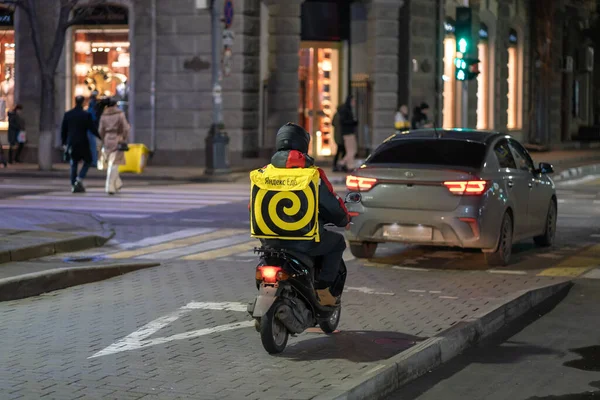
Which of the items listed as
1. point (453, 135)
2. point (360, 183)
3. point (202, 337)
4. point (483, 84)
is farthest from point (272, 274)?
point (483, 84)

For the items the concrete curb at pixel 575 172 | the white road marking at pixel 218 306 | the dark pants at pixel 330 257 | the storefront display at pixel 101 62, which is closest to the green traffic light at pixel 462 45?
the concrete curb at pixel 575 172

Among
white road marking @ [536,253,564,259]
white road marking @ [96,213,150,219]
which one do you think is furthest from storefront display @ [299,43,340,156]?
white road marking @ [536,253,564,259]

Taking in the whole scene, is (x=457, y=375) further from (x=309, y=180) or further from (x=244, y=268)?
(x=244, y=268)

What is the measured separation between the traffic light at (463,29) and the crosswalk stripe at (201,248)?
40.4 ft

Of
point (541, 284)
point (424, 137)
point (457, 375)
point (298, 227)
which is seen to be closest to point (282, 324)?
point (298, 227)

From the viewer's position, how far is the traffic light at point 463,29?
26750mm

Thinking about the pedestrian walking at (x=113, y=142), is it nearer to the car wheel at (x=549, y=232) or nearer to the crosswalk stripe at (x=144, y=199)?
the crosswalk stripe at (x=144, y=199)

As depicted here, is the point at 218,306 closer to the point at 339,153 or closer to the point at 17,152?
the point at 339,153

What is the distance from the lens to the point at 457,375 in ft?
26.6

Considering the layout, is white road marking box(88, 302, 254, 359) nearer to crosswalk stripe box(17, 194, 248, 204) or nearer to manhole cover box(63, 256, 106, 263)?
manhole cover box(63, 256, 106, 263)

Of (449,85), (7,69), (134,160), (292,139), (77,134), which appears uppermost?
(7,69)

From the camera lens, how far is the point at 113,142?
71.9 ft

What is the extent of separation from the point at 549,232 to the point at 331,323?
671 cm

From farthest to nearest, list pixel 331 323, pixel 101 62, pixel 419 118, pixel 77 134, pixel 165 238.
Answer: pixel 419 118
pixel 101 62
pixel 77 134
pixel 165 238
pixel 331 323
